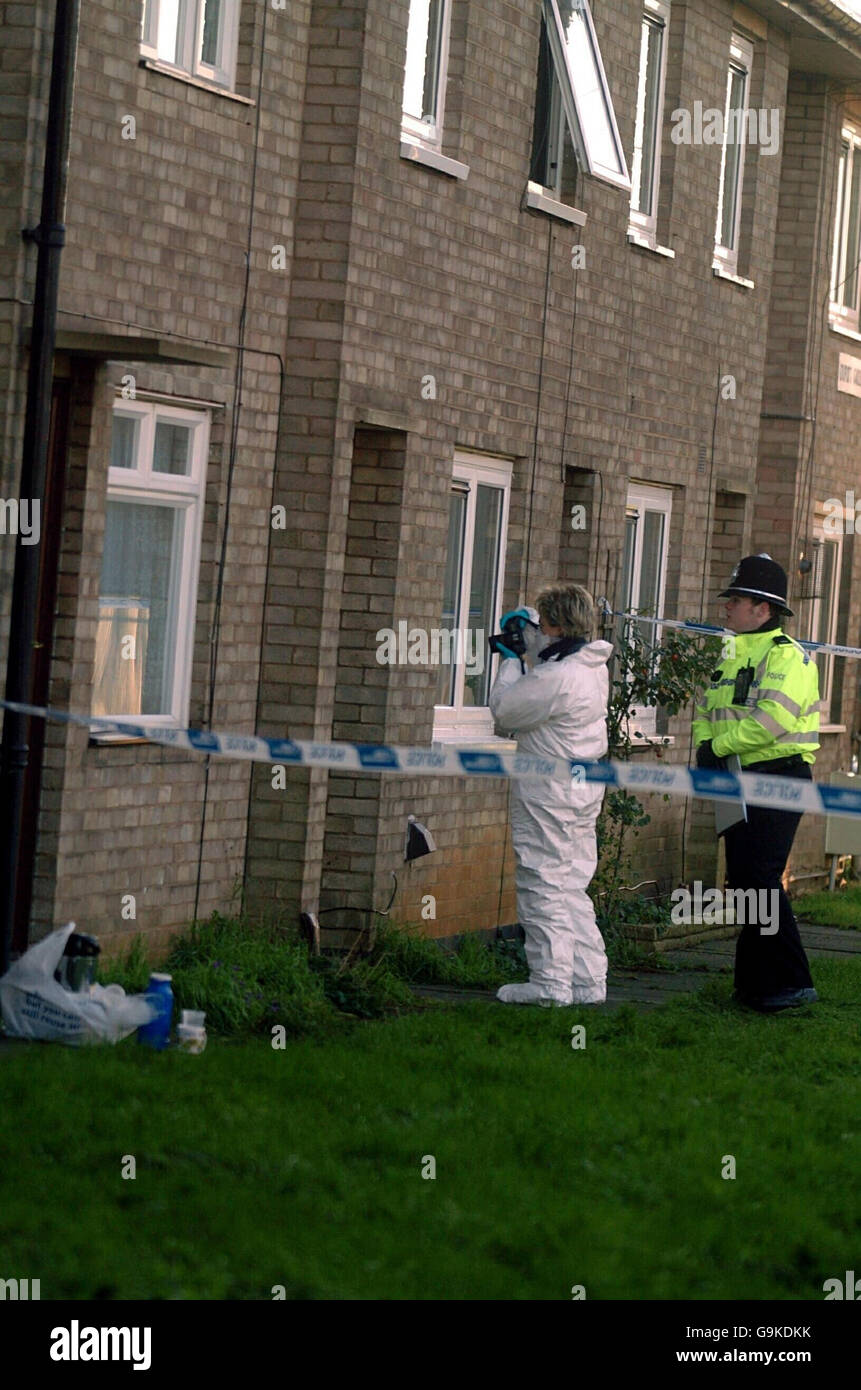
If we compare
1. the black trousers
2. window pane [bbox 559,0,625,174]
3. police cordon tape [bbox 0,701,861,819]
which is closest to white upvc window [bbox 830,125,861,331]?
window pane [bbox 559,0,625,174]

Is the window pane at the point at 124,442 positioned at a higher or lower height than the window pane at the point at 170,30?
lower

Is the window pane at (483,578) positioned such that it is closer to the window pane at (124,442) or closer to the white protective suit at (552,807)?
the white protective suit at (552,807)

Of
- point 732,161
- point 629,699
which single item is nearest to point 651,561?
point 629,699

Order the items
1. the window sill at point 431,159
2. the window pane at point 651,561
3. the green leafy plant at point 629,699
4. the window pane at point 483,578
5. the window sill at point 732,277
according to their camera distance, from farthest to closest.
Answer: the window sill at point 732,277
the window pane at point 651,561
the green leafy plant at point 629,699
the window pane at point 483,578
the window sill at point 431,159

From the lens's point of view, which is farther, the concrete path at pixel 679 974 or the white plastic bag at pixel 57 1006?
the concrete path at pixel 679 974

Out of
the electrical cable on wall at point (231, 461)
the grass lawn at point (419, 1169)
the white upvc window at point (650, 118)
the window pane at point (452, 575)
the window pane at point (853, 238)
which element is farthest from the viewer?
the window pane at point (853, 238)

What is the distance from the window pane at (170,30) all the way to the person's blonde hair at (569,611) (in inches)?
124

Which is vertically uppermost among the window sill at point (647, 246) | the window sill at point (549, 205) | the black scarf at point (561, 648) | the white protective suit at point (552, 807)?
the window sill at point (647, 246)

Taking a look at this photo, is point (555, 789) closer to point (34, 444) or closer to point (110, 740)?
point (110, 740)

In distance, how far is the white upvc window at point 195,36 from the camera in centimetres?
1040

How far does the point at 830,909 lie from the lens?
58.3ft

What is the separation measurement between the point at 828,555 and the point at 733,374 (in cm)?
425

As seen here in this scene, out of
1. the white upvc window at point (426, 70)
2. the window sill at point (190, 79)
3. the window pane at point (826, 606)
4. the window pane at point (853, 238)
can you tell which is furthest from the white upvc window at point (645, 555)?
the window sill at point (190, 79)

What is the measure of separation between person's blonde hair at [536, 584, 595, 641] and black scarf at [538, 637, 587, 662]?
1.0 inches
